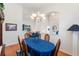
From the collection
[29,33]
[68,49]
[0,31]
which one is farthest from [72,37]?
[0,31]

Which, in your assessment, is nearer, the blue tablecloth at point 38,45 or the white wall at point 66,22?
the white wall at point 66,22

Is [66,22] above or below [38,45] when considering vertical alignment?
above

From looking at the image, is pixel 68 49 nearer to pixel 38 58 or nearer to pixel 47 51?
pixel 47 51

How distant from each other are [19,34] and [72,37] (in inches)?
41.3

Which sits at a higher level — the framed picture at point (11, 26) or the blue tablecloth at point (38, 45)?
the framed picture at point (11, 26)

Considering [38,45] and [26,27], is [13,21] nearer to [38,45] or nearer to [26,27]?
[26,27]

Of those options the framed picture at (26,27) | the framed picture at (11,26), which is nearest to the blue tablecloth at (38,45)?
the framed picture at (26,27)

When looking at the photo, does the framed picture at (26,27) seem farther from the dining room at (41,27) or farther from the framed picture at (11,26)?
the framed picture at (11,26)

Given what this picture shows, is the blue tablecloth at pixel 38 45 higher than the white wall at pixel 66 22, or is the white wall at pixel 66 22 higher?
the white wall at pixel 66 22

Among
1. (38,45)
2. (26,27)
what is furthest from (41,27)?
(38,45)

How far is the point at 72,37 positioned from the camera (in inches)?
90.0

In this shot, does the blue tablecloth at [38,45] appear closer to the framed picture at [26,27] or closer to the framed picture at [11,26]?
the framed picture at [26,27]

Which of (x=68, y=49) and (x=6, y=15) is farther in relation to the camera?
(x=68, y=49)

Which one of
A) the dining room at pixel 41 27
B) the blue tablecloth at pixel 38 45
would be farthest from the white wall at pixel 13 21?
the blue tablecloth at pixel 38 45
